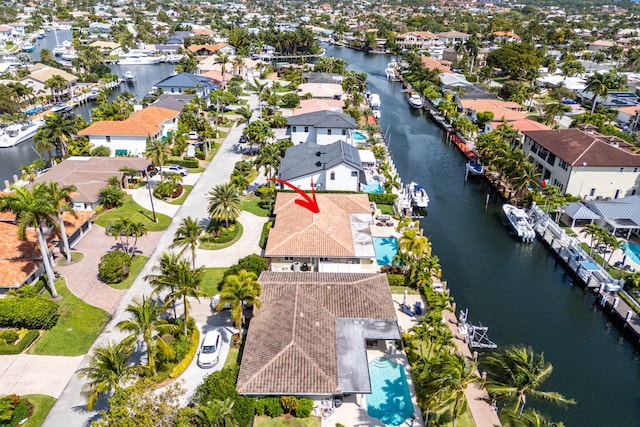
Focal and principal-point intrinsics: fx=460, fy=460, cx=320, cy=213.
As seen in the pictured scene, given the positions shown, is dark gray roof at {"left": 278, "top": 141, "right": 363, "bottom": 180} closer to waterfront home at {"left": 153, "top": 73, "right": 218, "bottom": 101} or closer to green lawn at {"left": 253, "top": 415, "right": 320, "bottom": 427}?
green lawn at {"left": 253, "top": 415, "right": 320, "bottom": 427}

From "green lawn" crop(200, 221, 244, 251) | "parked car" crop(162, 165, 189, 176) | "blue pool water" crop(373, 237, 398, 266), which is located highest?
"parked car" crop(162, 165, 189, 176)

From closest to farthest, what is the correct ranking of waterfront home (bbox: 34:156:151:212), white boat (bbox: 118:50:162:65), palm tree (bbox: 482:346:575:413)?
palm tree (bbox: 482:346:575:413), waterfront home (bbox: 34:156:151:212), white boat (bbox: 118:50:162:65)

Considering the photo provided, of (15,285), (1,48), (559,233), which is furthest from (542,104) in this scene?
(1,48)

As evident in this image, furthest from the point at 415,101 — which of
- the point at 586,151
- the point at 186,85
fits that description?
the point at 586,151

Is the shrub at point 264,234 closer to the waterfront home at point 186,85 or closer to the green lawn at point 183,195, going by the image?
the green lawn at point 183,195

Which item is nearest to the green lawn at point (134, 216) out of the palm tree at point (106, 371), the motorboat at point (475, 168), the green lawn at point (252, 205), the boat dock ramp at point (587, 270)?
the green lawn at point (252, 205)

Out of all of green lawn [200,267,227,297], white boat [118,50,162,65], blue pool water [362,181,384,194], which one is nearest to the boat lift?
green lawn [200,267,227,297]

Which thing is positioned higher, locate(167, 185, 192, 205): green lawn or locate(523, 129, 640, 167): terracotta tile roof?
locate(523, 129, 640, 167): terracotta tile roof

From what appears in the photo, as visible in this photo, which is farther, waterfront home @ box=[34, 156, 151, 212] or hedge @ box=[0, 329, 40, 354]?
waterfront home @ box=[34, 156, 151, 212]
